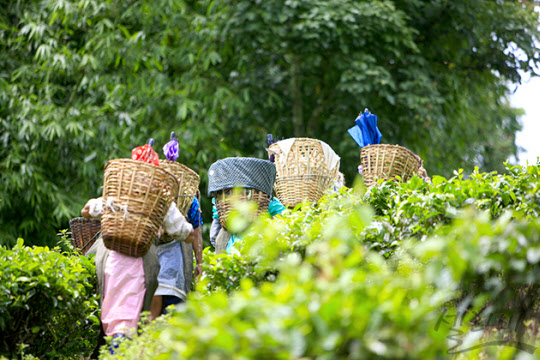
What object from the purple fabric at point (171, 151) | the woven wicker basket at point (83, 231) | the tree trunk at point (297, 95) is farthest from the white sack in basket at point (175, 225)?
the tree trunk at point (297, 95)

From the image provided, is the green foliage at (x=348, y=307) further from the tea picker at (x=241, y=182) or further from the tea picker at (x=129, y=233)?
the tea picker at (x=241, y=182)

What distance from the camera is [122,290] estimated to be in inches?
185

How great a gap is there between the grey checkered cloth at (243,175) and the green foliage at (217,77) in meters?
5.47

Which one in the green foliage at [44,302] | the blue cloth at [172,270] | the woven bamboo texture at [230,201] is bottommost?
the green foliage at [44,302]

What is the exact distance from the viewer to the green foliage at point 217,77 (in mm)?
11312

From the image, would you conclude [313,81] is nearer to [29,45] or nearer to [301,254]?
[29,45]

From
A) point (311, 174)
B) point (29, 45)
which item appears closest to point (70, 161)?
point (29, 45)

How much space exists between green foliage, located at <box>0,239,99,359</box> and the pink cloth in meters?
0.21

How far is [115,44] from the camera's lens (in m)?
12.0

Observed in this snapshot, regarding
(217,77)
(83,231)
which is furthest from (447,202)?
(217,77)

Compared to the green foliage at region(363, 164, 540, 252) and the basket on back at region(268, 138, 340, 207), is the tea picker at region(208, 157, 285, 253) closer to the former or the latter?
the basket on back at region(268, 138, 340, 207)

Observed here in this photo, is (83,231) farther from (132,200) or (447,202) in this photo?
(447,202)

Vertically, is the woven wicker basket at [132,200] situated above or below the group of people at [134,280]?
above

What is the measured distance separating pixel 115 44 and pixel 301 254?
8500 mm
